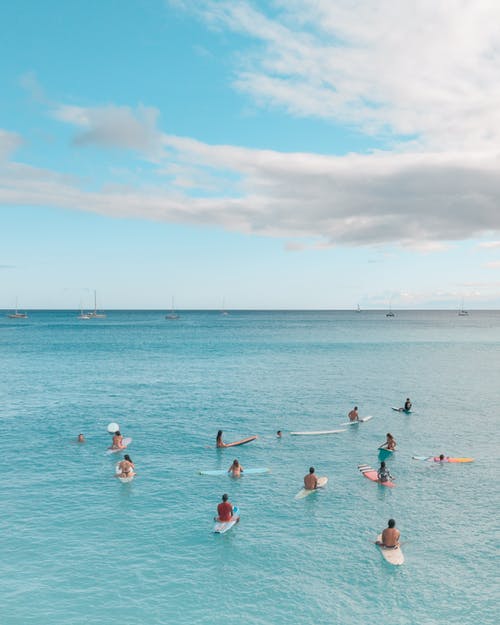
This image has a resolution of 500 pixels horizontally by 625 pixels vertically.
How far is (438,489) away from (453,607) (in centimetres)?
1103

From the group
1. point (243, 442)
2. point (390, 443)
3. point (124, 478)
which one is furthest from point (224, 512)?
point (390, 443)

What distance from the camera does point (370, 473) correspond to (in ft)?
98.0

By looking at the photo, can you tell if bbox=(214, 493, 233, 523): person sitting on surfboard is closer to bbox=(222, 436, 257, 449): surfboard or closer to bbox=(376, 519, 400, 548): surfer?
bbox=(376, 519, 400, 548): surfer

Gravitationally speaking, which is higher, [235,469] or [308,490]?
[235,469]

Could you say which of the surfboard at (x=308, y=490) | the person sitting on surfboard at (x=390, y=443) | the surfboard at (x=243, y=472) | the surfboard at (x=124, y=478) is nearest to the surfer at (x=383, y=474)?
the surfboard at (x=308, y=490)

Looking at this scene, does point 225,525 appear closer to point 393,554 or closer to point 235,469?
point 235,469

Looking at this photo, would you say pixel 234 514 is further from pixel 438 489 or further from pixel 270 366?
pixel 270 366

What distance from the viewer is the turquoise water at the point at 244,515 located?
17.6m

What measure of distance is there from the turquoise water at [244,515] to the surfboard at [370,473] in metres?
0.44

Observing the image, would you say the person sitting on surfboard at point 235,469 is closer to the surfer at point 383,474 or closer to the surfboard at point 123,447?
the surfer at point 383,474

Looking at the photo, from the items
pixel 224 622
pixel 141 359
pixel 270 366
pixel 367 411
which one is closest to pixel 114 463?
pixel 224 622

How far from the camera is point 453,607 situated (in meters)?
17.3

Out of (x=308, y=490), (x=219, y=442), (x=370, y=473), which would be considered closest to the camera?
(x=308, y=490)

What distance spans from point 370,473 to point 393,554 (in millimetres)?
9625
